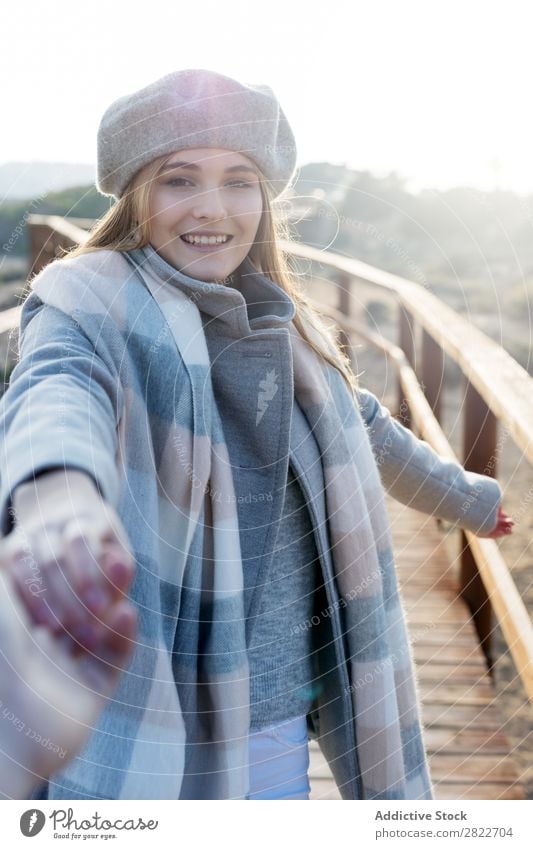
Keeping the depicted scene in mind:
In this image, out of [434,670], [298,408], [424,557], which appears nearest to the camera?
[298,408]

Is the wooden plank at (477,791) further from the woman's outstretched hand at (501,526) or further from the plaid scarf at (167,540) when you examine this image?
the plaid scarf at (167,540)

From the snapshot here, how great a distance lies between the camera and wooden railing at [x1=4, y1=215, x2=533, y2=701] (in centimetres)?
111

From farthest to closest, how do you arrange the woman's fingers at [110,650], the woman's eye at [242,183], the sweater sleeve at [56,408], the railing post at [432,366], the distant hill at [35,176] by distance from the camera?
the railing post at [432,366] → the distant hill at [35,176] → the woman's eye at [242,183] → the sweater sleeve at [56,408] → the woman's fingers at [110,650]

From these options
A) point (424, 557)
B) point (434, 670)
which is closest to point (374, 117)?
point (434, 670)

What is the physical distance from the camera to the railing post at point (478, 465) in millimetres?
1581

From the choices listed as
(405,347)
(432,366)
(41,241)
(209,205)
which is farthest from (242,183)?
(405,347)

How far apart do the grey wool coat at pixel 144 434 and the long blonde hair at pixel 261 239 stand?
3 centimetres

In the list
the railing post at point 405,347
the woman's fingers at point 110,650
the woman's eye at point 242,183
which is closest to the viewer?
the woman's fingers at point 110,650

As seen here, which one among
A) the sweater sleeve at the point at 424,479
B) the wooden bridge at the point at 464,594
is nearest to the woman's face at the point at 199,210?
the sweater sleeve at the point at 424,479

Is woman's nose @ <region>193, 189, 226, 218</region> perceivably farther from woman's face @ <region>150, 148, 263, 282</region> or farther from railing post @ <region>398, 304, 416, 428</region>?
railing post @ <region>398, 304, 416, 428</region>

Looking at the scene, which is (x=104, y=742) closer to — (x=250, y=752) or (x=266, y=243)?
(x=250, y=752)

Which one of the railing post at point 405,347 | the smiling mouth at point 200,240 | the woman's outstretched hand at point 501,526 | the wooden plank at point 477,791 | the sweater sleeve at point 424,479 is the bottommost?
the railing post at point 405,347

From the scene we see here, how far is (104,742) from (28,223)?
1.91 meters

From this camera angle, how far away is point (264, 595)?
79cm
